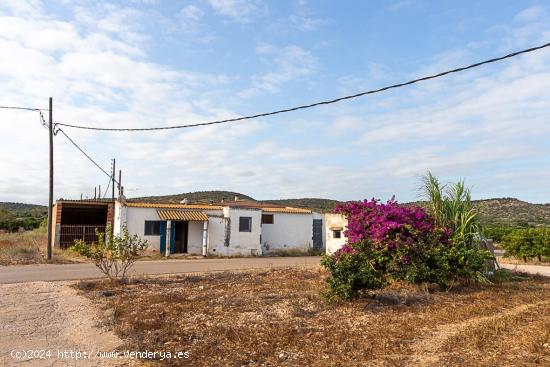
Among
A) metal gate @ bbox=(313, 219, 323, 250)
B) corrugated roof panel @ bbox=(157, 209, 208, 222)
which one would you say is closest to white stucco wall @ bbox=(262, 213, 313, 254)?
metal gate @ bbox=(313, 219, 323, 250)

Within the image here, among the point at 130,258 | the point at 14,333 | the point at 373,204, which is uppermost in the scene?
the point at 373,204

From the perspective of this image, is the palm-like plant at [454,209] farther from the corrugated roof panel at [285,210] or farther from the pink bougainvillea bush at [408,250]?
the corrugated roof panel at [285,210]

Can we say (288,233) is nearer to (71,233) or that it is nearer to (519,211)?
(71,233)

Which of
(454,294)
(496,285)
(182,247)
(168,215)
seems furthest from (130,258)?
(182,247)

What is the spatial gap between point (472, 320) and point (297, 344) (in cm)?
352

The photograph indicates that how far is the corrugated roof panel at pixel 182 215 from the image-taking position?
89.5 feet

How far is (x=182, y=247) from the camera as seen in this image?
96.8 ft

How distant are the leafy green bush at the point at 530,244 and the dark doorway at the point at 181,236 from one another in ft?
63.9

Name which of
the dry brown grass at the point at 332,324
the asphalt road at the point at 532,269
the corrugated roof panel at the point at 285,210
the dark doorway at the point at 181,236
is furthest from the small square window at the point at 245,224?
the dry brown grass at the point at 332,324

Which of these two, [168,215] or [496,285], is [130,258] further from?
[168,215]

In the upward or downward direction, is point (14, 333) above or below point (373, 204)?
below

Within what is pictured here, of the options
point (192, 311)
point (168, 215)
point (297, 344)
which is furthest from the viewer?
point (168, 215)

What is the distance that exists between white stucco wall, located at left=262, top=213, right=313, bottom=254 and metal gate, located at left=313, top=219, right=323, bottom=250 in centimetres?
116

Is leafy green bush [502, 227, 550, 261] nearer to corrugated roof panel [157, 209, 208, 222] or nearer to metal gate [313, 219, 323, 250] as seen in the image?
metal gate [313, 219, 323, 250]
